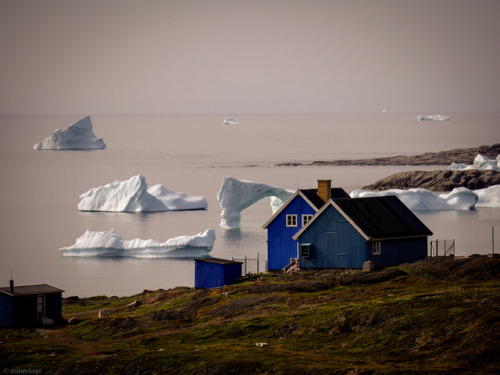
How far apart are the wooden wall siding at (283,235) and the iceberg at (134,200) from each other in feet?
158

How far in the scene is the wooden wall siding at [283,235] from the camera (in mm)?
43938

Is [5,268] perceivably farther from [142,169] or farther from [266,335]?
[142,169]

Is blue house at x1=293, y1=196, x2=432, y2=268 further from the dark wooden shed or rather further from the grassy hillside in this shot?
the dark wooden shed

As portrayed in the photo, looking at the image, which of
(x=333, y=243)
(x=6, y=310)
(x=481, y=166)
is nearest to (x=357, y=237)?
(x=333, y=243)

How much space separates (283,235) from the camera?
44.2 meters

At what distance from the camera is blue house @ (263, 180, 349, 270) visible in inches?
1726

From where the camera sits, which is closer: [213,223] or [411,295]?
[411,295]

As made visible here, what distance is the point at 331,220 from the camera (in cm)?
4088

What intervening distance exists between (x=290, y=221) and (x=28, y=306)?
1248 centimetres

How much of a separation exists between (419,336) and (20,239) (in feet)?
204

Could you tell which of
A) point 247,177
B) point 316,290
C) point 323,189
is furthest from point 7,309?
point 247,177

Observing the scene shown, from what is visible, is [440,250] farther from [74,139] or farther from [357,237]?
[74,139]

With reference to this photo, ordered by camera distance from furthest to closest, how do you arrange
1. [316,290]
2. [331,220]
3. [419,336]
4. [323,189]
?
[323,189] < [331,220] < [316,290] < [419,336]

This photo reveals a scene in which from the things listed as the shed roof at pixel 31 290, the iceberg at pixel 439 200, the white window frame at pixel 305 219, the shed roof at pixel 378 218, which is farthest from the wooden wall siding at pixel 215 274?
the iceberg at pixel 439 200
